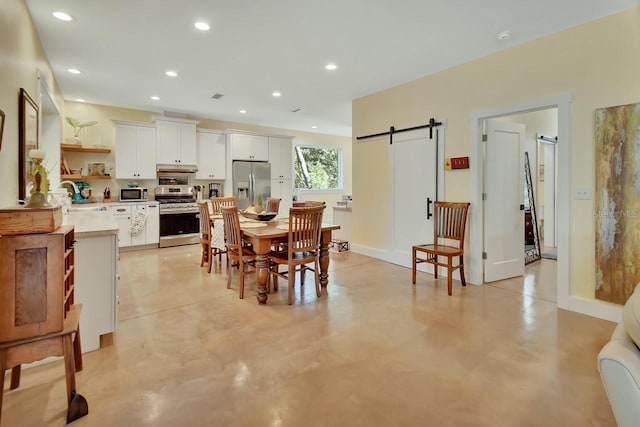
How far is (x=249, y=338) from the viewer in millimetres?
2623

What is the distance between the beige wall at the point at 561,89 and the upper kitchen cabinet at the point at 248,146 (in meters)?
3.34

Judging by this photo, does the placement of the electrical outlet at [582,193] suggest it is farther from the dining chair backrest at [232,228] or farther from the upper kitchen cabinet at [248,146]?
the upper kitchen cabinet at [248,146]

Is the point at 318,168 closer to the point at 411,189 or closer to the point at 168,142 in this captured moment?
the point at 168,142

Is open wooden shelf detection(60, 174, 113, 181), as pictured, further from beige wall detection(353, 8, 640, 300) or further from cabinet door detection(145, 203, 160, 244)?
beige wall detection(353, 8, 640, 300)

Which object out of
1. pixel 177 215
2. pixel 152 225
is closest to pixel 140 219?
pixel 152 225

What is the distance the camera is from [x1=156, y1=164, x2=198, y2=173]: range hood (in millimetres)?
6476

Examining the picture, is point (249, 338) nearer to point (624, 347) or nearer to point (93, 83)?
point (624, 347)

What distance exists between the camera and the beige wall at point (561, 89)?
2893 mm

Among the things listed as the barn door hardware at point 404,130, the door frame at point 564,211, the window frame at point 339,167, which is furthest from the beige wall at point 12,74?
the window frame at point 339,167

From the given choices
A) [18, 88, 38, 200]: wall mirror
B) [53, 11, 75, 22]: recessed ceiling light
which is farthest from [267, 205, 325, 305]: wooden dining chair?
[53, 11, 75, 22]: recessed ceiling light

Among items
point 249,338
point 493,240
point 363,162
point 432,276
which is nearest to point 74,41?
point 249,338

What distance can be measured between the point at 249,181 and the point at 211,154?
0.97 m

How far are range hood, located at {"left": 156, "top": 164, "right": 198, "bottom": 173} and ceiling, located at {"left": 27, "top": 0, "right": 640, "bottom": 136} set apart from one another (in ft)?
4.83

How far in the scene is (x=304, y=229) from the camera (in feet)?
11.2
